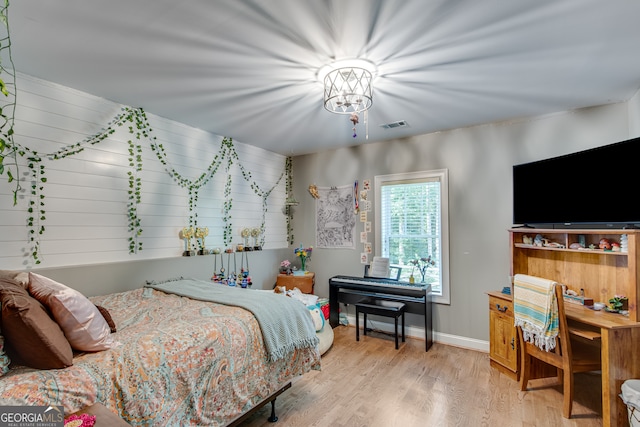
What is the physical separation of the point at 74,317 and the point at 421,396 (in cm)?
260

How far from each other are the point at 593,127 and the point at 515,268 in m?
1.62

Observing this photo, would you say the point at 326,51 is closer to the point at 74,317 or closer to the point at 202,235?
the point at 74,317

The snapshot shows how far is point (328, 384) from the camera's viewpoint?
9.36 ft

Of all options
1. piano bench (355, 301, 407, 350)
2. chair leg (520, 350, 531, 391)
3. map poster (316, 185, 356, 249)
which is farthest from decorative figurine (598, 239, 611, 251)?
map poster (316, 185, 356, 249)

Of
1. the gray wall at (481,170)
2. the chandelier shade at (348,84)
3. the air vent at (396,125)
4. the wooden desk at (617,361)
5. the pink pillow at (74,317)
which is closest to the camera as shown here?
the pink pillow at (74,317)

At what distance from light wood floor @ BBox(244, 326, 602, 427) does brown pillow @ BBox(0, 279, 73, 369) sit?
56.8 inches

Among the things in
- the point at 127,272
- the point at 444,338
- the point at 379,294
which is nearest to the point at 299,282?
the point at 379,294

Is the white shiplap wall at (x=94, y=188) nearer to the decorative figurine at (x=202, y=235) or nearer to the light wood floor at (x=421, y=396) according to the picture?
the decorative figurine at (x=202, y=235)

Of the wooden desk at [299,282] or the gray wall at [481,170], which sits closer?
the gray wall at [481,170]

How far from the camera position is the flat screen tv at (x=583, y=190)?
2240 mm

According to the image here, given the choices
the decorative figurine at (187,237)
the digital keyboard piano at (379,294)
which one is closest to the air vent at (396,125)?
the digital keyboard piano at (379,294)

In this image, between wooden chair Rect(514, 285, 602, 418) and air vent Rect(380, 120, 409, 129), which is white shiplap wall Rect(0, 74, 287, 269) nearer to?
air vent Rect(380, 120, 409, 129)

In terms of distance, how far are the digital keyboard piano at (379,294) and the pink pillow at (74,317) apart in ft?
9.76

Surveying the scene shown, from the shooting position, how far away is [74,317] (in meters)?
1.59
